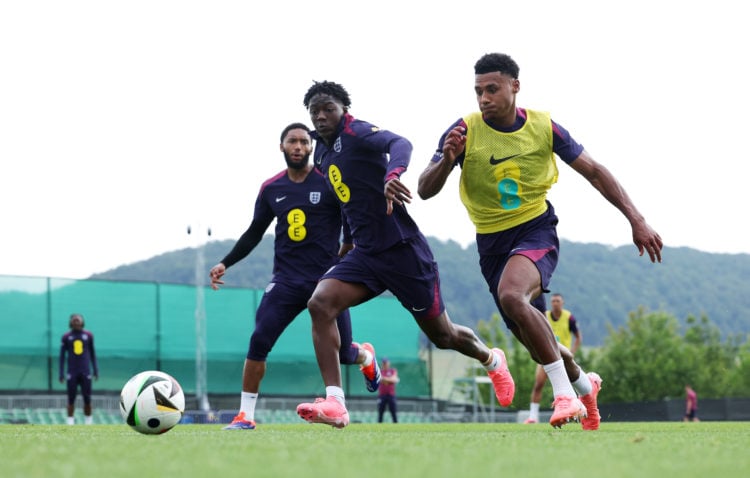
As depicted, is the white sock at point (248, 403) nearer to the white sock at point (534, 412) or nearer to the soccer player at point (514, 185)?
the soccer player at point (514, 185)

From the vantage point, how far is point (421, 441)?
614 centimetres

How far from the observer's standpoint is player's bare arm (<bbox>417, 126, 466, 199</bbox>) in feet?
25.4

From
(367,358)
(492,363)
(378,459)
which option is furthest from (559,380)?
(378,459)

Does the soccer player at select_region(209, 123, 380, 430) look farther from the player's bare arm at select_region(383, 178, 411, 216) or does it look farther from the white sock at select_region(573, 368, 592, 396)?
the player's bare arm at select_region(383, 178, 411, 216)

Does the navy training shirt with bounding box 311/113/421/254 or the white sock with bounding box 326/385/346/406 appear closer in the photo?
the white sock with bounding box 326/385/346/406

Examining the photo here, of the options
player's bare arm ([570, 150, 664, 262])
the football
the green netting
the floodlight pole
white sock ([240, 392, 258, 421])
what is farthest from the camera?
the floodlight pole

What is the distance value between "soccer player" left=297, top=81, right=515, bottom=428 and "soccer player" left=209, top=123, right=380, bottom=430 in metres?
1.61

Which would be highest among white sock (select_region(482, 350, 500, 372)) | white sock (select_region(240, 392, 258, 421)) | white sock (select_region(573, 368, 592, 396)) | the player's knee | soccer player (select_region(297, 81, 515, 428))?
soccer player (select_region(297, 81, 515, 428))

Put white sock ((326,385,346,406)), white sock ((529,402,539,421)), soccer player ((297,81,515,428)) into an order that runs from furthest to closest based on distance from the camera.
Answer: white sock ((529,402,539,421)) < soccer player ((297,81,515,428)) < white sock ((326,385,346,406))

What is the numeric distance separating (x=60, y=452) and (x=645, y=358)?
73.1 m

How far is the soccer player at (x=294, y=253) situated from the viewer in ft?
34.0

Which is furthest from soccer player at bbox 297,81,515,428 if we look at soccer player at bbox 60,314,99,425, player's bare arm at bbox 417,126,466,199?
soccer player at bbox 60,314,99,425

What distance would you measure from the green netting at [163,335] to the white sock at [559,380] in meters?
27.8

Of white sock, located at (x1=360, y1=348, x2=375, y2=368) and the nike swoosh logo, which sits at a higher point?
the nike swoosh logo
